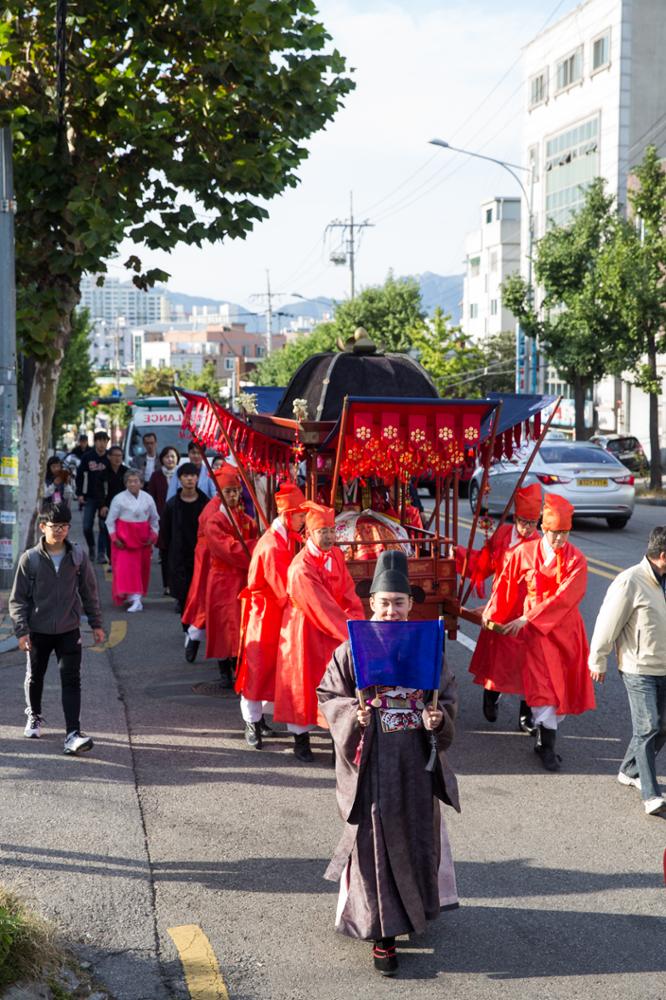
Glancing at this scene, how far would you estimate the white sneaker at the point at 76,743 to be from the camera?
7719mm

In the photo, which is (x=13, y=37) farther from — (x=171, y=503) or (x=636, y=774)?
(x=636, y=774)

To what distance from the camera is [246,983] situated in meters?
4.76

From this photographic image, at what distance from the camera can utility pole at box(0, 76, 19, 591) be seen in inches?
489

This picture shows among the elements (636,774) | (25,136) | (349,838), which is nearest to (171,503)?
(25,136)

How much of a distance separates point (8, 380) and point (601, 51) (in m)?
52.3

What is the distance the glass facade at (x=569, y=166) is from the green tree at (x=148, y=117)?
46970mm

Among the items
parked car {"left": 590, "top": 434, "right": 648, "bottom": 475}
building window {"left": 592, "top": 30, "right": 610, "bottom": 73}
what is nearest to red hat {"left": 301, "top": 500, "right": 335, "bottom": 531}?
parked car {"left": 590, "top": 434, "right": 648, "bottom": 475}

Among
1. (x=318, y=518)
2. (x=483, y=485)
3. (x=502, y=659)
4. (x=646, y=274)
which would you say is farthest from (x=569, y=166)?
(x=318, y=518)

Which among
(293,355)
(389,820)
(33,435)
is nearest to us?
(389,820)

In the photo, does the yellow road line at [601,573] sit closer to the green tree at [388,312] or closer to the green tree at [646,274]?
the green tree at [646,274]

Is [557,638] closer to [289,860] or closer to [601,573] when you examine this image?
[289,860]

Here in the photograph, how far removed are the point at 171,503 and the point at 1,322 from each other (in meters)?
2.75

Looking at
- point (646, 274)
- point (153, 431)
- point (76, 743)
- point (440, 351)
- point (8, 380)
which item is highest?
point (646, 274)

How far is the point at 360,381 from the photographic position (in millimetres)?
9797
